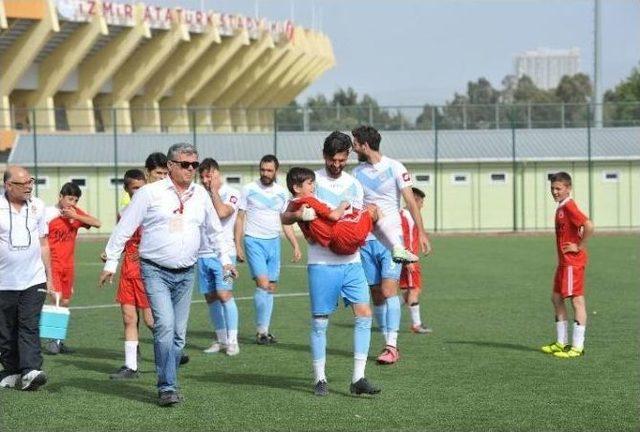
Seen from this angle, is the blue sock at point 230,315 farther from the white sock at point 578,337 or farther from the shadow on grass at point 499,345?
the white sock at point 578,337

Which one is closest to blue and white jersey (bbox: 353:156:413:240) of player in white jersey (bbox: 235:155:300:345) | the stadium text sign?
player in white jersey (bbox: 235:155:300:345)

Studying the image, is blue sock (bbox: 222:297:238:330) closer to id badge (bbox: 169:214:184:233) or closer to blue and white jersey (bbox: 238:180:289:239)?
blue and white jersey (bbox: 238:180:289:239)

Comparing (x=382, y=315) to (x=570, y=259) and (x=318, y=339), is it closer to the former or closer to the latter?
(x=570, y=259)

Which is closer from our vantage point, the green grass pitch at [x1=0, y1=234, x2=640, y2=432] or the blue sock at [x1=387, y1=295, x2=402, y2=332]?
the green grass pitch at [x1=0, y1=234, x2=640, y2=432]

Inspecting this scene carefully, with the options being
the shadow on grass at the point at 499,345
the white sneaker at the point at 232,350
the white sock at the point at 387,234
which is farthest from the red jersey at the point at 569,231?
the white sneaker at the point at 232,350

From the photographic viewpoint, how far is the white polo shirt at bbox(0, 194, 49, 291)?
35.9ft

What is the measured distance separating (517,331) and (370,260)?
10.3 ft

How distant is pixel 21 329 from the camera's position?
36.4 feet

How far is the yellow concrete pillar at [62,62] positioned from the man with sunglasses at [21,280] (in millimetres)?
43758

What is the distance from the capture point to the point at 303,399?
10.3 metres

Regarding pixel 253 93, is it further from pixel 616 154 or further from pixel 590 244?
pixel 590 244

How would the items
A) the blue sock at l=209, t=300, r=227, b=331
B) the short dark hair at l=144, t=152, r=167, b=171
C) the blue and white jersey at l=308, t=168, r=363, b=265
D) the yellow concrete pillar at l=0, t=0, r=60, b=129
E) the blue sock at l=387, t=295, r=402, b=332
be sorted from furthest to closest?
the yellow concrete pillar at l=0, t=0, r=60, b=129 < the blue sock at l=209, t=300, r=227, b=331 < the blue sock at l=387, t=295, r=402, b=332 < the short dark hair at l=144, t=152, r=167, b=171 < the blue and white jersey at l=308, t=168, r=363, b=265

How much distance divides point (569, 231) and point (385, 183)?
1942 mm

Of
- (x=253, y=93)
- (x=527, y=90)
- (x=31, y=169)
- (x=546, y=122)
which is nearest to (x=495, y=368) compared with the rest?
(x=31, y=169)
